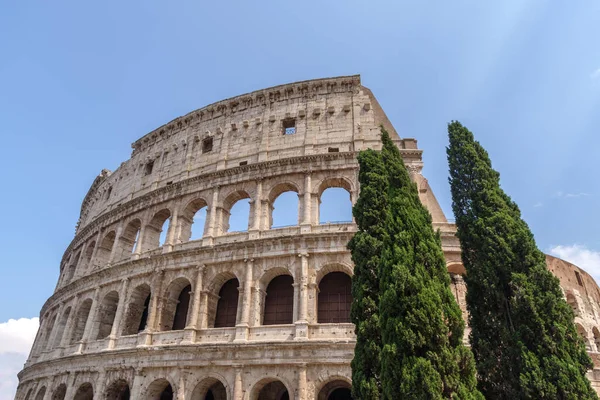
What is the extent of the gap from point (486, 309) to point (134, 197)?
1881 cm

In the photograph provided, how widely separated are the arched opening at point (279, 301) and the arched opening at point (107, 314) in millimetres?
8410

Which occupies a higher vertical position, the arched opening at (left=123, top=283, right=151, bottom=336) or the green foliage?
the arched opening at (left=123, top=283, right=151, bottom=336)

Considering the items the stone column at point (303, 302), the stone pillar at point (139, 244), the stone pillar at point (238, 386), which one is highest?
the stone pillar at point (139, 244)

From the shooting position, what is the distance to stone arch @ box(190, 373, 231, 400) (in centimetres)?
1384

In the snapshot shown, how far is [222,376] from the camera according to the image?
13773 mm

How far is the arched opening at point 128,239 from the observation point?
811 inches

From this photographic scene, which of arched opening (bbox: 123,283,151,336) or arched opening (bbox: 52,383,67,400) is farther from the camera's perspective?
arched opening (bbox: 52,383,67,400)

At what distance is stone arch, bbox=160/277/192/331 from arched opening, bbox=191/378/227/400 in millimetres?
2931

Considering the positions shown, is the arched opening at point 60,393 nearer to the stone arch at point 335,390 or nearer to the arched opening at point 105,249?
the arched opening at point 105,249

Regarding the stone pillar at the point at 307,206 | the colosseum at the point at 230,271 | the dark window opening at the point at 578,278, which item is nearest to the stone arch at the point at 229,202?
the colosseum at the point at 230,271

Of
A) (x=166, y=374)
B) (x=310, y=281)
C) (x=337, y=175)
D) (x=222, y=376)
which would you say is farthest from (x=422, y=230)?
(x=166, y=374)

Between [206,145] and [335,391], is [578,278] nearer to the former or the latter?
[335,391]

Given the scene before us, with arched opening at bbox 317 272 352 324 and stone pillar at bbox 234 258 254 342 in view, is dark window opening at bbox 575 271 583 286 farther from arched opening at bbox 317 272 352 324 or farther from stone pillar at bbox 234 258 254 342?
stone pillar at bbox 234 258 254 342

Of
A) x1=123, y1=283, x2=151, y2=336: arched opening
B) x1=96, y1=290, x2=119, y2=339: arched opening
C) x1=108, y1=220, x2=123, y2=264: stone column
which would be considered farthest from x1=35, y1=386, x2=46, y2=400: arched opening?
x1=108, y1=220, x2=123, y2=264: stone column
